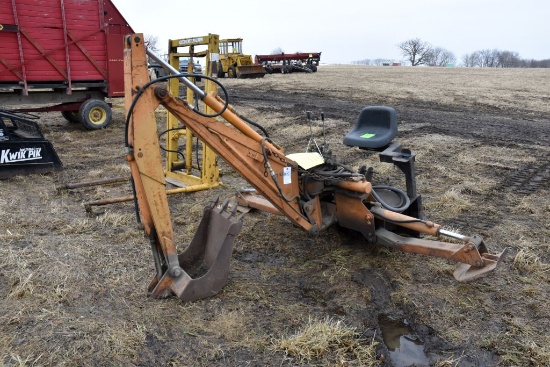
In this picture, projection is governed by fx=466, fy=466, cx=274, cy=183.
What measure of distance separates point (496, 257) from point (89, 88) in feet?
32.4

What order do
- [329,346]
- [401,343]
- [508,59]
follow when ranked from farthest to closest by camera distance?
[508,59], [401,343], [329,346]

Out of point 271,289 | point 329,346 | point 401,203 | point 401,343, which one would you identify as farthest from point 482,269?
point 271,289

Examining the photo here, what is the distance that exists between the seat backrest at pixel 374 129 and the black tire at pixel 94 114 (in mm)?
7865

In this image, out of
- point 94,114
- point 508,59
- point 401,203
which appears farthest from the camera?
point 508,59

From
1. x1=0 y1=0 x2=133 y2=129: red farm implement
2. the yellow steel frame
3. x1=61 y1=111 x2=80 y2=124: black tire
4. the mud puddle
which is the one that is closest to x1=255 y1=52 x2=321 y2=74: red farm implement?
x1=61 y1=111 x2=80 y2=124: black tire

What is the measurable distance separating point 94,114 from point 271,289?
28.2 ft

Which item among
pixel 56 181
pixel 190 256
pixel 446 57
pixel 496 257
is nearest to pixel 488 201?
pixel 496 257

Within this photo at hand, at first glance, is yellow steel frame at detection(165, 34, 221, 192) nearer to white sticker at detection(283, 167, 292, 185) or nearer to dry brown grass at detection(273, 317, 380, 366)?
white sticker at detection(283, 167, 292, 185)

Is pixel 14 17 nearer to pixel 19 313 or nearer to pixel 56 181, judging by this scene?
pixel 56 181

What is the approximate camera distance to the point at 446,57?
395 feet

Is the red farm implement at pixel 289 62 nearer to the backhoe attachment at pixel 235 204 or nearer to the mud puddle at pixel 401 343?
the backhoe attachment at pixel 235 204

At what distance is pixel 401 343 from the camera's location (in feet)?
10.9

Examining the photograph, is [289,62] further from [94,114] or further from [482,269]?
[482,269]

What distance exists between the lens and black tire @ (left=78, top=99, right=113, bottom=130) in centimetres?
1072
